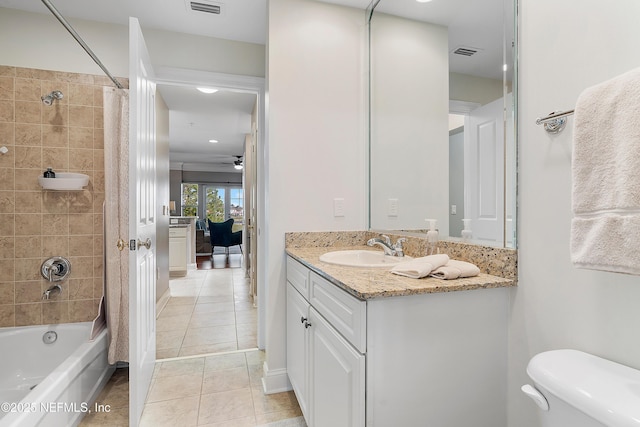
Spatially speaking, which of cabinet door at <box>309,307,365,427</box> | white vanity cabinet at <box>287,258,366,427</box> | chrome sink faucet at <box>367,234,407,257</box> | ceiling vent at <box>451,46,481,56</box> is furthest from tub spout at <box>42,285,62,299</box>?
ceiling vent at <box>451,46,481,56</box>

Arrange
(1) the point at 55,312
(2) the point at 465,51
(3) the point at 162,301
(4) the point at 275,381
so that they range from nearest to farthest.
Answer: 1. (2) the point at 465,51
2. (4) the point at 275,381
3. (1) the point at 55,312
4. (3) the point at 162,301

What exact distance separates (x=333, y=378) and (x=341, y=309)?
0.27m

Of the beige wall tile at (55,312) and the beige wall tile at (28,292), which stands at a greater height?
the beige wall tile at (28,292)

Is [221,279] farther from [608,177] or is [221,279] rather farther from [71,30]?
[608,177]

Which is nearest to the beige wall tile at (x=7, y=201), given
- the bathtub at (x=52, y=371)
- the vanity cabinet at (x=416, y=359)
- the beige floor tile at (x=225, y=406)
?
the bathtub at (x=52, y=371)

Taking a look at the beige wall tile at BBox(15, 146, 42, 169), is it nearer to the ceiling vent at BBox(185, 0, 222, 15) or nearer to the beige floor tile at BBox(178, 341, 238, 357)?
the ceiling vent at BBox(185, 0, 222, 15)

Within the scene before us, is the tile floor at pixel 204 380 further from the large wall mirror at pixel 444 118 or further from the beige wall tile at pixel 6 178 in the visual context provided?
the beige wall tile at pixel 6 178

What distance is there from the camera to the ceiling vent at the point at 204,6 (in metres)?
2.02

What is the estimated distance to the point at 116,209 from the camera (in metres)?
2.02

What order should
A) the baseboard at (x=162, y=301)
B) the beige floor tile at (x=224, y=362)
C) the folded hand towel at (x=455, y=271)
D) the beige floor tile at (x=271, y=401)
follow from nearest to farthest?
the folded hand towel at (x=455, y=271) → the beige floor tile at (x=271, y=401) → the beige floor tile at (x=224, y=362) → the baseboard at (x=162, y=301)

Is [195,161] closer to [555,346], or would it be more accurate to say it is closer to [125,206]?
[125,206]

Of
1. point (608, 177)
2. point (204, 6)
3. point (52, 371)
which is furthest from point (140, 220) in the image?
point (608, 177)

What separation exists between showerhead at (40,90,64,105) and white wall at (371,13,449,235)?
206 cm

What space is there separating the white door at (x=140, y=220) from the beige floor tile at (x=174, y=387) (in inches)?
2.8
